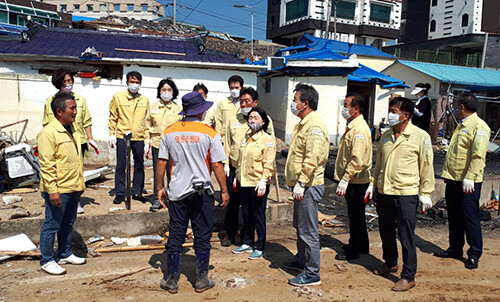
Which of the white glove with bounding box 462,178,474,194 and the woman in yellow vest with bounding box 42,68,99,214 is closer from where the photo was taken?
the white glove with bounding box 462,178,474,194

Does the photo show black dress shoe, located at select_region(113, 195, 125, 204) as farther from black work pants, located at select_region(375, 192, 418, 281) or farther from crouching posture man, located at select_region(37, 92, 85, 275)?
black work pants, located at select_region(375, 192, 418, 281)

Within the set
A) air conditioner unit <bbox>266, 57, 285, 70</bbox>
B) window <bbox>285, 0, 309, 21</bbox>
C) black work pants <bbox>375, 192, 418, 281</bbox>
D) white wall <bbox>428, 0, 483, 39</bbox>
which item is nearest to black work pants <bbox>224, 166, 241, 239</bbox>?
black work pants <bbox>375, 192, 418, 281</bbox>

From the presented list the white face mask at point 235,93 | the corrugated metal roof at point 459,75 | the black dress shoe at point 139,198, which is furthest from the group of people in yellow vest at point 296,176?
the corrugated metal roof at point 459,75

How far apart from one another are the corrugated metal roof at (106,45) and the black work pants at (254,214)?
7140mm

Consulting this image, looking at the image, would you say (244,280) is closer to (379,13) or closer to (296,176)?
(296,176)

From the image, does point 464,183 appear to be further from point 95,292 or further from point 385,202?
point 95,292

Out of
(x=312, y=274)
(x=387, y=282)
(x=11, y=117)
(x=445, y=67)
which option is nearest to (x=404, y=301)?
(x=387, y=282)

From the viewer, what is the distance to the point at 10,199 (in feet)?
18.9

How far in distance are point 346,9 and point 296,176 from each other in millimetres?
36347

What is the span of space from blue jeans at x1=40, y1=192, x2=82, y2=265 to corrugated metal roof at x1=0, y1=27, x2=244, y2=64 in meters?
7.32

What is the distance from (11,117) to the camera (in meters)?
9.45

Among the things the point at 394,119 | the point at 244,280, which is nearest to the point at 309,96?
the point at 394,119

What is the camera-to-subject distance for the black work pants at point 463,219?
181 inches

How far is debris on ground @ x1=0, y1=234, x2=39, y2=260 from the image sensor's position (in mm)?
4457
